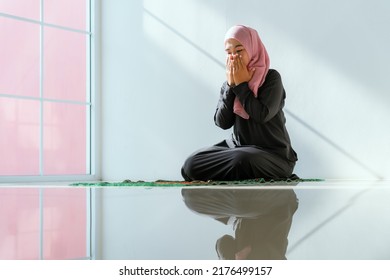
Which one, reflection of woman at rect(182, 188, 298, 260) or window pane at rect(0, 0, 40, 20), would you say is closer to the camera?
reflection of woman at rect(182, 188, 298, 260)

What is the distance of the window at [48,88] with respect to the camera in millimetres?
5812

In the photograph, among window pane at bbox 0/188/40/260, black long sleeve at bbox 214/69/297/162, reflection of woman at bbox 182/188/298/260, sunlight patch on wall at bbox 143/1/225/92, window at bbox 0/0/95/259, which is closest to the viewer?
reflection of woman at bbox 182/188/298/260

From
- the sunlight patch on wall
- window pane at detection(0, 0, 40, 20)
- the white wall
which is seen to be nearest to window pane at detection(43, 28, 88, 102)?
the white wall

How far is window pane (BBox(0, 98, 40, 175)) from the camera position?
580 cm

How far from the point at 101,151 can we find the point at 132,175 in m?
0.57

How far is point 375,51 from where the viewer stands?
4.01 meters

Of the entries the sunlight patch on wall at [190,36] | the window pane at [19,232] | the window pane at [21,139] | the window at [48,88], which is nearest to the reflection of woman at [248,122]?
the sunlight patch on wall at [190,36]

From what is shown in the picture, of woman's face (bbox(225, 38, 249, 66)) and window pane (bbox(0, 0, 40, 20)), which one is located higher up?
window pane (bbox(0, 0, 40, 20))

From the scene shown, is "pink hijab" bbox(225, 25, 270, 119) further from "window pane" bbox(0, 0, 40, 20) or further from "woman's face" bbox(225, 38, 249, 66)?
"window pane" bbox(0, 0, 40, 20)

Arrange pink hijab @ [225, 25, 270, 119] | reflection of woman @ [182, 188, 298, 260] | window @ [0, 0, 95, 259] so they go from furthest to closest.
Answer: window @ [0, 0, 95, 259]
pink hijab @ [225, 25, 270, 119]
reflection of woman @ [182, 188, 298, 260]

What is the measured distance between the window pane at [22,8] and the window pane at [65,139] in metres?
0.97

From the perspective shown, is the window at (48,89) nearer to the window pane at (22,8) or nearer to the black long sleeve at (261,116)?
the window pane at (22,8)

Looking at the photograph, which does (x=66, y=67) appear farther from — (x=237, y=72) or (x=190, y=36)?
(x=237, y=72)

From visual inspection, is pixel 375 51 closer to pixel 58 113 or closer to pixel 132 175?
pixel 132 175
